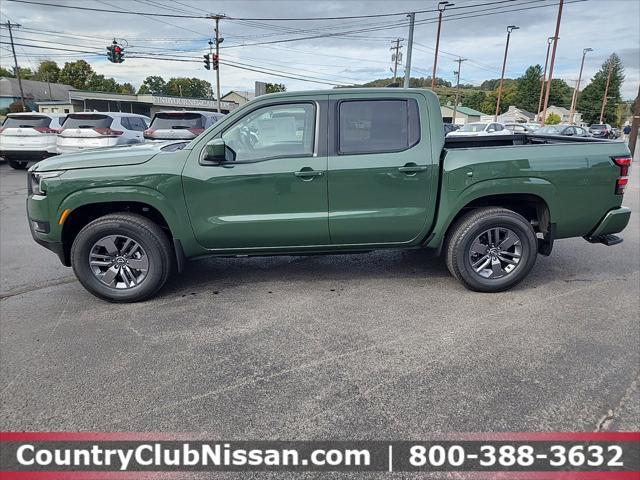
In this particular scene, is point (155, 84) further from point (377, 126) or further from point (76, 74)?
point (377, 126)

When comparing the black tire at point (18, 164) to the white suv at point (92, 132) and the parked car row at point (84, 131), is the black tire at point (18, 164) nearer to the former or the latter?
the parked car row at point (84, 131)

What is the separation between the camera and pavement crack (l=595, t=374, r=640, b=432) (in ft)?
8.00

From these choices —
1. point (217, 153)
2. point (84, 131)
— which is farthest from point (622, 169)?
point (84, 131)

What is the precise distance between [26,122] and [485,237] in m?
13.9

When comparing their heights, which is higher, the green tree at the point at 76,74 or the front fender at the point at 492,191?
the green tree at the point at 76,74

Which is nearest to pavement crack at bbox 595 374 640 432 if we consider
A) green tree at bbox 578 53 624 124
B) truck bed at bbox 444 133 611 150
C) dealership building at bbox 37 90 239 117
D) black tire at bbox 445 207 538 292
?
black tire at bbox 445 207 538 292

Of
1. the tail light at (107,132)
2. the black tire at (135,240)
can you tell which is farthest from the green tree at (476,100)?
the black tire at (135,240)

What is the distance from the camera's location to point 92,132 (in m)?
11.8

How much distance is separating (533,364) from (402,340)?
36.7 inches

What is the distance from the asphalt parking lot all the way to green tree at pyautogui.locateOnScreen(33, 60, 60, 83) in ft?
344

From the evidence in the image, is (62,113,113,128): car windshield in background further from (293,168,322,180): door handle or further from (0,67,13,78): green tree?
(0,67,13,78): green tree

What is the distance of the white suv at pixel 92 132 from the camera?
11.7 metres

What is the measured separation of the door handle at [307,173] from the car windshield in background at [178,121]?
9.24 metres

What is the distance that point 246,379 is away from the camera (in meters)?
2.90
